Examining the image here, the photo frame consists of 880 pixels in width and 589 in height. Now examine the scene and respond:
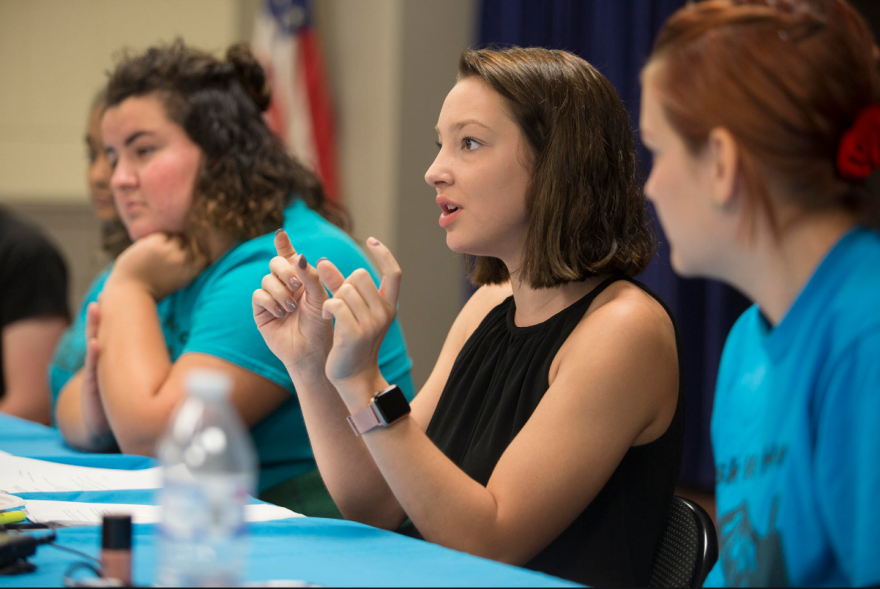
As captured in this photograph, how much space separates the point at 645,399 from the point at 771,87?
475mm

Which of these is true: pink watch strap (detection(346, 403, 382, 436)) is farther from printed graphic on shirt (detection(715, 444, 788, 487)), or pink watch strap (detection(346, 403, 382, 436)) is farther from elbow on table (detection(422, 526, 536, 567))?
printed graphic on shirt (detection(715, 444, 788, 487))

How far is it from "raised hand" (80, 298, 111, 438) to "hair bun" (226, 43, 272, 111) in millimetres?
655

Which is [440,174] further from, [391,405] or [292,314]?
[391,405]

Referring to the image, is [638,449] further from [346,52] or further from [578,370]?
[346,52]

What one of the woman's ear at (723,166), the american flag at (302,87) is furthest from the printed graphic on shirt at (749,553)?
the american flag at (302,87)

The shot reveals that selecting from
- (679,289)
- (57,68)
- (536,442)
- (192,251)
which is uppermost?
(57,68)

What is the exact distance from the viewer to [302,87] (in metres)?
4.39

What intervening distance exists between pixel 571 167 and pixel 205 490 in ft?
2.51

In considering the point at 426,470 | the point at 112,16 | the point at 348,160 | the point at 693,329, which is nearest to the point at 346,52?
the point at 348,160

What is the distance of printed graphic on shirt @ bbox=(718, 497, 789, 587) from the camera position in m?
0.85

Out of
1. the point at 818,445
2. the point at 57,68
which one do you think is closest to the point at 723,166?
the point at 818,445

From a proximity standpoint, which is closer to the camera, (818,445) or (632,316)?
(818,445)

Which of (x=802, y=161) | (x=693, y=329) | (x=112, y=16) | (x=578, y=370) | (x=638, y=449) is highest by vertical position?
(x=112, y=16)

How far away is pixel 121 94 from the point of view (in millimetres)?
1962
